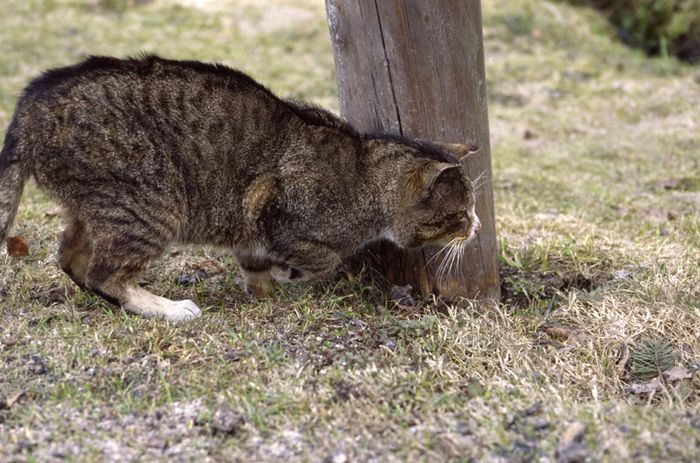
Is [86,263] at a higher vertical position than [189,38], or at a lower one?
lower

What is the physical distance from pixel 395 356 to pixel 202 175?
47.7 inches

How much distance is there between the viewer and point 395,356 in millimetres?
3277

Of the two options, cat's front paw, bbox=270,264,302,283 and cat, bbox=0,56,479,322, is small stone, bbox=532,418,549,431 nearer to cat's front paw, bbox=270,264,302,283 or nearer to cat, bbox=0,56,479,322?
cat, bbox=0,56,479,322

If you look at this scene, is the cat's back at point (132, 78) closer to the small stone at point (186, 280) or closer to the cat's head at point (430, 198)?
the cat's head at point (430, 198)

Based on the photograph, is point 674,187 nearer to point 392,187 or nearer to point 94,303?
point 392,187

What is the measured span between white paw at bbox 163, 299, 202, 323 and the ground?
13 cm

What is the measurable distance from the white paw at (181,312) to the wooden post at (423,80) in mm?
1084

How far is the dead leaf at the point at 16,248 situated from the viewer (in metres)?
4.24

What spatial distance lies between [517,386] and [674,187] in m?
3.46

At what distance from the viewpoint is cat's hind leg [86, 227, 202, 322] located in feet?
11.7

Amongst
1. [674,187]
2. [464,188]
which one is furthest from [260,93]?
[674,187]

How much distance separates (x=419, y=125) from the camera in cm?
375

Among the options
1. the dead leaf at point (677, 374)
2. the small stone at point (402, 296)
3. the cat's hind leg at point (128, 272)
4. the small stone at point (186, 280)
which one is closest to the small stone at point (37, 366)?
the cat's hind leg at point (128, 272)

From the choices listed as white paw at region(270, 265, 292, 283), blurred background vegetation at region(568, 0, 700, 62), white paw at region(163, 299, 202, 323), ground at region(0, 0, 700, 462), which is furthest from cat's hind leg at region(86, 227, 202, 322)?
blurred background vegetation at region(568, 0, 700, 62)
